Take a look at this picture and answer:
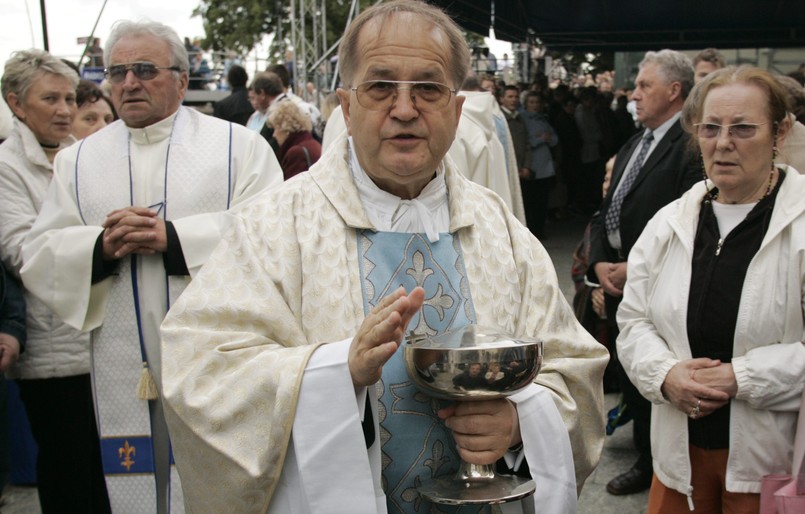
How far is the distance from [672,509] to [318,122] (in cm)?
771

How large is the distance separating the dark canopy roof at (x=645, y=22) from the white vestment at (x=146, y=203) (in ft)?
26.7

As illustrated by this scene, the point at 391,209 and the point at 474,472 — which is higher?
the point at 391,209

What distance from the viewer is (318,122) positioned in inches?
397

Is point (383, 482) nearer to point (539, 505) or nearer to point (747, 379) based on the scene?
point (539, 505)

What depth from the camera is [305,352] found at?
1.78m

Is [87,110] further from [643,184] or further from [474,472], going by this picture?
[474,472]

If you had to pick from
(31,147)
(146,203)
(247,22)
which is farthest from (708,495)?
(247,22)

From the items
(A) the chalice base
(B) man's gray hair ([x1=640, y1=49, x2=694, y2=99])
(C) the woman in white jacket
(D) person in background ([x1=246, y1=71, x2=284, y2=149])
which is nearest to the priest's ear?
(C) the woman in white jacket

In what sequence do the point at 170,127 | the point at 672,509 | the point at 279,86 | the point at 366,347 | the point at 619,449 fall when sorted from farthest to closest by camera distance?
the point at 279,86, the point at 619,449, the point at 170,127, the point at 672,509, the point at 366,347

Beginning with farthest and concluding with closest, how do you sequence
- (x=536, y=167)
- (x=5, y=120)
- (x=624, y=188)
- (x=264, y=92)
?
1. (x=536, y=167)
2. (x=264, y=92)
3. (x=5, y=120)
4. (x=624, y=188)

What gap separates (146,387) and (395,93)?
1.67 meters

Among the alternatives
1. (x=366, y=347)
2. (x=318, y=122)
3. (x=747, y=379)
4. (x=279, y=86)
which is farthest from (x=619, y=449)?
(x=318, y=122)

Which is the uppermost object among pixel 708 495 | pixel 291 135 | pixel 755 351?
pixel 291 135

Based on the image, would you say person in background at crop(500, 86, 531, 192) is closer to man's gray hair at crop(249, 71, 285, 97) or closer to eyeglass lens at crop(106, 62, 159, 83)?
man's gray hair at crop(249, 71, 285, 97)
